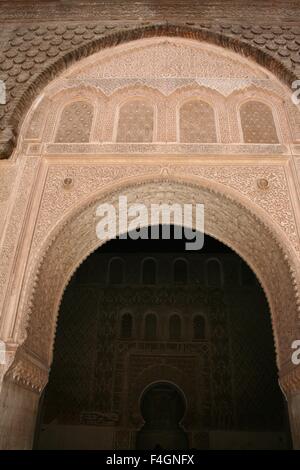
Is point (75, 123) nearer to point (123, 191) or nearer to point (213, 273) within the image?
point (123, 191)

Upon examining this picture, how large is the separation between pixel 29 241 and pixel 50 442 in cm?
424

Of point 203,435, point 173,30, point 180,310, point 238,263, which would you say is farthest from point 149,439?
point 173,30

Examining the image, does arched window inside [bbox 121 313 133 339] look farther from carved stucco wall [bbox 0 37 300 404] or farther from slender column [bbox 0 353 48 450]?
slender column [bbox 0 353 48 450]

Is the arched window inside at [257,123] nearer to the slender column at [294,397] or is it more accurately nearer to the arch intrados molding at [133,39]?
the arch intrados molding at [133,39]

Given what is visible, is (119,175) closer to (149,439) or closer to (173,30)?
(173,30)

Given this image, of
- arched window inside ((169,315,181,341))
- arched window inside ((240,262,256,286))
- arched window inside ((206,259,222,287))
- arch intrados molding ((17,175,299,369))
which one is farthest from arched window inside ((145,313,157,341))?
arch intrados molding ((17,175,299,369))

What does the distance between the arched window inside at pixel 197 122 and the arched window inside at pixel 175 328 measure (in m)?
3.83

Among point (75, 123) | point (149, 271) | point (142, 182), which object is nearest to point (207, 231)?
point (142, 182)

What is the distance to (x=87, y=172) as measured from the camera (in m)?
3.27

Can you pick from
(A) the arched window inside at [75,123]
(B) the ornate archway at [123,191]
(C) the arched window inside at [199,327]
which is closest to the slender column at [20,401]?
(B) the ornate archway at [123,191]

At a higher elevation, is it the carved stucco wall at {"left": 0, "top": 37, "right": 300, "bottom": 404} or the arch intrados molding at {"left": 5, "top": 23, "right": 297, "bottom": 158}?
the arch intrados molding at {"left": 5, "top": 23, "right": 297, "bottom": 158}

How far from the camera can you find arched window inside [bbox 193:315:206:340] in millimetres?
6363

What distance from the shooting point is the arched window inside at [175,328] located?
20.9ft

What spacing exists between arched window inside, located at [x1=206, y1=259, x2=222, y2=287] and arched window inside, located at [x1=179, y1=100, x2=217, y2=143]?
148 inches
